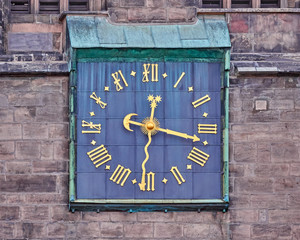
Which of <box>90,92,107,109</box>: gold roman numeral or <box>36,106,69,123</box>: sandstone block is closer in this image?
<box>90,92,107,109</box>: gold roman numeral

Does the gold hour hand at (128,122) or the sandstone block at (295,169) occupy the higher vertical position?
the gold hour hand at (128,122)

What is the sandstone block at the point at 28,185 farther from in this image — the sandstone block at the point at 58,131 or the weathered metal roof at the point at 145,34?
the weathered metal roof at the point at 145,34

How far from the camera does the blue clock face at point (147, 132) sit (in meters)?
9.62

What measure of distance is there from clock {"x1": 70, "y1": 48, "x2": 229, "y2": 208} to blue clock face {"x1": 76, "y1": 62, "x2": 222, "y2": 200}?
0.04 feet

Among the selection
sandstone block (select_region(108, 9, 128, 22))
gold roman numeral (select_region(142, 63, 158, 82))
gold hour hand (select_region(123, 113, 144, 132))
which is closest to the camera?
gold hour hand (select_region(123, 113, 144, 132))

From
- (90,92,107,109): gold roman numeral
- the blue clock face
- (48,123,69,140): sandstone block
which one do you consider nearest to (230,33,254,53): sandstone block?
the blue clock face

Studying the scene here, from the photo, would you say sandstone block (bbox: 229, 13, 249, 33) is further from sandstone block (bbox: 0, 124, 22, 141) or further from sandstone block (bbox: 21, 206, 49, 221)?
sandstone block (bbox: 21, 206, 49, 221)

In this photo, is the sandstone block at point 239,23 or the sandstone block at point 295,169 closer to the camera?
the sandstone block at point 295,169

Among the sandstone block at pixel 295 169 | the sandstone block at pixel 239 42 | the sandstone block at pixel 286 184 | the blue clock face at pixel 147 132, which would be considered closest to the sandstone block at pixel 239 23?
the sandstone block at pixel 239 42

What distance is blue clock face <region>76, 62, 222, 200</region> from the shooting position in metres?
9.62

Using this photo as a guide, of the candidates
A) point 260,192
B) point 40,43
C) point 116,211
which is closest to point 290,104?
point 260,192

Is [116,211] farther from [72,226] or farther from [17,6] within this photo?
[17,6]

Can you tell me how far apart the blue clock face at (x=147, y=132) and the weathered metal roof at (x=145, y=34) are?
0.90 ft

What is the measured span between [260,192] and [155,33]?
2403 mm
